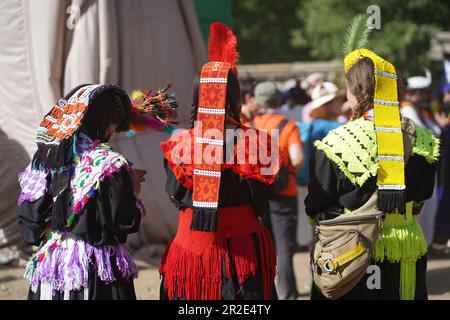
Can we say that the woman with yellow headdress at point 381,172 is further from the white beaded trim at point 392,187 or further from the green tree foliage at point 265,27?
the green tree foliage at point 265,27

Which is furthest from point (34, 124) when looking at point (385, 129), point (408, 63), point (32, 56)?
point (408, 63)

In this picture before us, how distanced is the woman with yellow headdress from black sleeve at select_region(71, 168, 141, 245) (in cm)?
98

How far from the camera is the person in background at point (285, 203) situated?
6047 mm

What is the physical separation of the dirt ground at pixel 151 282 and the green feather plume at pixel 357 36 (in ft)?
8.93

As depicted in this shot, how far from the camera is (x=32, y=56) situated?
6535mm

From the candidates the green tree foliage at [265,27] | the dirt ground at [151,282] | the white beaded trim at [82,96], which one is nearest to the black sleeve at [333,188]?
the white beaded trim at [82,96]

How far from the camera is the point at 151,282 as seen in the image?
6.30 m

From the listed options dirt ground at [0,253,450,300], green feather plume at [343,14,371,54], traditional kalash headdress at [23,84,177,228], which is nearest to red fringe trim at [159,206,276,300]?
traditional kalash headdress at [23,84,177,228]

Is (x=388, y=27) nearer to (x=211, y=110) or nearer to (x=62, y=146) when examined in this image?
(x=211, y=110)

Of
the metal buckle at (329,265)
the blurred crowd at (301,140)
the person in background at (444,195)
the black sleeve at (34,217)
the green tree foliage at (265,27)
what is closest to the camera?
the black sleeve at (34,217)

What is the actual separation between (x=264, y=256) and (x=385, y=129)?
91 cm

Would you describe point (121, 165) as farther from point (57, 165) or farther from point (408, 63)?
point (408, 63)

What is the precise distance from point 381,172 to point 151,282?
3151mm

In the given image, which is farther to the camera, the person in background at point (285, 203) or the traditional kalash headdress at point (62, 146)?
the person in background at point (285, 203)
